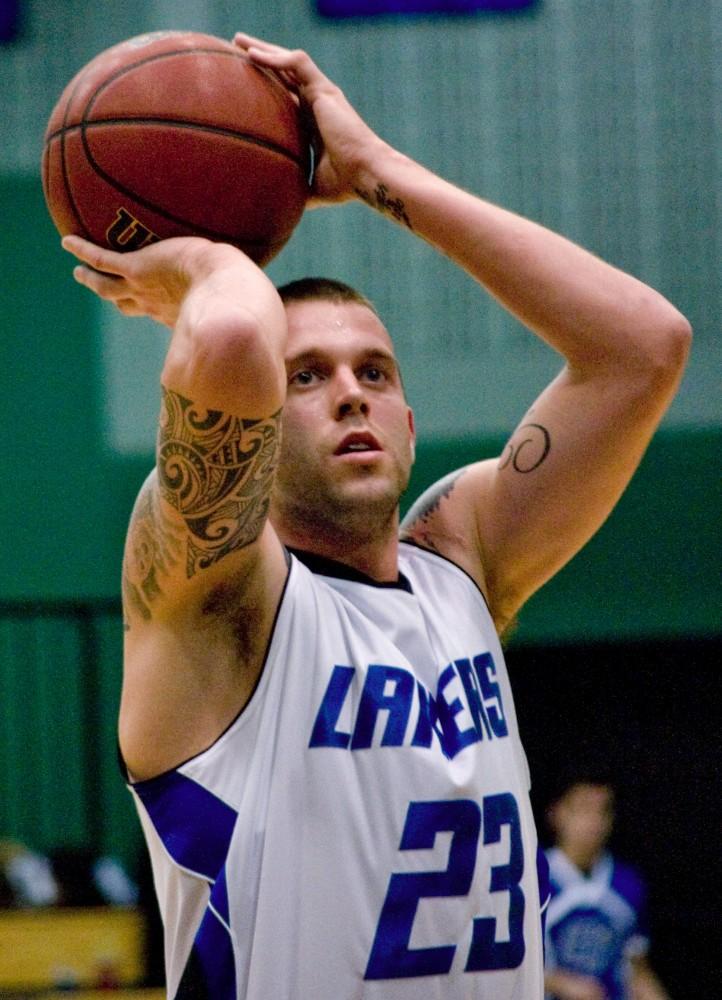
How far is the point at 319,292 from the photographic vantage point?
113 inches

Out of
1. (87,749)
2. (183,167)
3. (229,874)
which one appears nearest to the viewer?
(229,874)

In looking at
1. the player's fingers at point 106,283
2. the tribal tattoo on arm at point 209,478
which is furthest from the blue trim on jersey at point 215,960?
the player's fingers at point 106,283

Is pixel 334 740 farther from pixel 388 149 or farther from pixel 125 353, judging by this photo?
pixel 125 353

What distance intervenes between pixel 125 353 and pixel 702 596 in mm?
3125

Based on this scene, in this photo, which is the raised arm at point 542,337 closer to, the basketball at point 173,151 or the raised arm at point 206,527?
the basketball at point 173,151

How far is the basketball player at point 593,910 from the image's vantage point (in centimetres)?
622

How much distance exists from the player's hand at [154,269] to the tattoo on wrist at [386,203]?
39 cm

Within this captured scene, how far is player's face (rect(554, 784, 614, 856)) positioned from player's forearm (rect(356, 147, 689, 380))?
12.8ft

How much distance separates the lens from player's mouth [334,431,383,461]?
8.78 ft

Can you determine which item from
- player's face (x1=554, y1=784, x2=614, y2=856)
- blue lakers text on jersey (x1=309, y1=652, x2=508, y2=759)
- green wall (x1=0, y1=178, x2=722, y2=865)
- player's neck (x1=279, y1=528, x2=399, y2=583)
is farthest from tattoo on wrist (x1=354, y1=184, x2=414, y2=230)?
green wall (x1=0, y1=178, x2=722, y2=865)

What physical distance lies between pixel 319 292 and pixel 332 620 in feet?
2.17

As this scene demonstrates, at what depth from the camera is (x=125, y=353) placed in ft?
24.6

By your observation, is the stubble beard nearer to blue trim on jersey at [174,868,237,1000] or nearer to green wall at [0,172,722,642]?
blue trim on jersey at [174,868,237,1000]

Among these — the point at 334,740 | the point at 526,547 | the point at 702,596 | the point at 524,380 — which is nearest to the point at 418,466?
the point at 524,380
